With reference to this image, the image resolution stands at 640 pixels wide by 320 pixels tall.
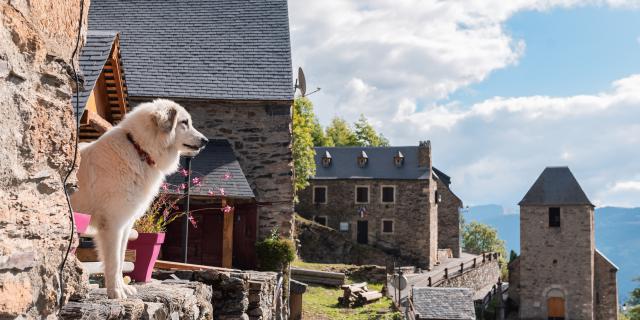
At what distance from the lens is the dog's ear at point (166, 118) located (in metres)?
4.46

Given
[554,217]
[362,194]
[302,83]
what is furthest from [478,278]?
[302,83]

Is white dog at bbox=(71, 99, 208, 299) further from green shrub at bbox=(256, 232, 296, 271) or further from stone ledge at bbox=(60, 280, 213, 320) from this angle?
green shrub at bbox=(256, 232, 296, 271)

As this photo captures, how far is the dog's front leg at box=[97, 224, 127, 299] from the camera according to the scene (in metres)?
4.02

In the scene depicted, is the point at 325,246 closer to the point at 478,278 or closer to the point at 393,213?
the point at 393,213

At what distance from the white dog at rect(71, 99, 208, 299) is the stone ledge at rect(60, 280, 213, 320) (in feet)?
0.62

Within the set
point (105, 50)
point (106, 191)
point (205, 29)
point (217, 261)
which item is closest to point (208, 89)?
point (205, 29)

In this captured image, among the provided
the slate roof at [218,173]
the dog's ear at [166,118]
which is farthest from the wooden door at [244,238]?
the dog's ear at [166,118]

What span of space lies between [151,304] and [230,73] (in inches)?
546

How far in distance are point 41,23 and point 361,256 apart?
39753mm

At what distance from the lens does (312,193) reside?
159 ft

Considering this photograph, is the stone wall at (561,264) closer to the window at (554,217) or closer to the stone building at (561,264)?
the stone building at (561,264)

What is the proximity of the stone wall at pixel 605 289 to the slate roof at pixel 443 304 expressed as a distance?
2025cm

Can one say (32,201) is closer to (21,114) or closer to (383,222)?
(21,114)

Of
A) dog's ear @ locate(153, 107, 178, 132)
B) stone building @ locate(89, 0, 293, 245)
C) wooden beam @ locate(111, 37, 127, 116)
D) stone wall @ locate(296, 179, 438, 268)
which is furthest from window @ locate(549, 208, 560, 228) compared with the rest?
dog's ear @ locate(153, 107, 178, 132)
